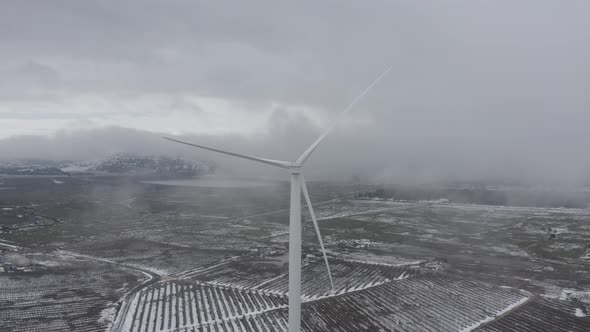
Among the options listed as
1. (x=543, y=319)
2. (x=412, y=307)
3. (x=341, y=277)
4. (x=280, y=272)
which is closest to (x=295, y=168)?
(x=412, y=307)

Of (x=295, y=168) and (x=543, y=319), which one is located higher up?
(x=295, y=168)

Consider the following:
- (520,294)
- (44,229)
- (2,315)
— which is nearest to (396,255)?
(520,294)

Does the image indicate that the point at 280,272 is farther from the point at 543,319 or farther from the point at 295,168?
the point at 295,168

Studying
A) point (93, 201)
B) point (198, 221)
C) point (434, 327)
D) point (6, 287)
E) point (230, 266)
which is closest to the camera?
point (434, 327)

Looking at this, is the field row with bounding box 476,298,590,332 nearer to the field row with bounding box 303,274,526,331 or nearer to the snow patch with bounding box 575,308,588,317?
the snow patch with bounding box 575,308,588,317

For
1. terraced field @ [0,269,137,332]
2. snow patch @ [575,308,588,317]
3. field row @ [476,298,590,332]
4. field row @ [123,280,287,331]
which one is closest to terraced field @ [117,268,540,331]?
field row @ [123,280,287,331]

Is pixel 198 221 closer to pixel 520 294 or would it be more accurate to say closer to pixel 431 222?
pixel 431 222
